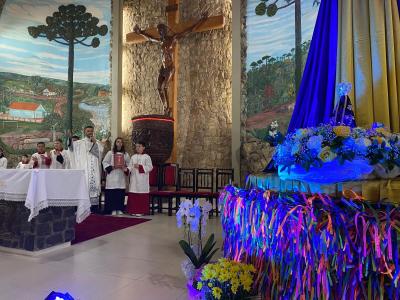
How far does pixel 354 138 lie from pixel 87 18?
9955 millimetres

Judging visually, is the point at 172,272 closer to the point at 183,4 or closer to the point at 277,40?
the point at 277,40

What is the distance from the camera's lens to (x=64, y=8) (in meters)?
10.1

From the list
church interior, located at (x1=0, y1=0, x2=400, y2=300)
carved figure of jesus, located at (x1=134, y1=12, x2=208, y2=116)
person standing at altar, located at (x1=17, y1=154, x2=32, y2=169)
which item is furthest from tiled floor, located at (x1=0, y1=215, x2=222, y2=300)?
carved figure of jesus, located at (x1=134, y1=12, x2=208, y2=116)

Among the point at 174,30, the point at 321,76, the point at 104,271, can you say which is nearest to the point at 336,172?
the point at 321,76

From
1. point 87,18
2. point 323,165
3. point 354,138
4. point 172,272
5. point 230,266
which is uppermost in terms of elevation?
point 87,18

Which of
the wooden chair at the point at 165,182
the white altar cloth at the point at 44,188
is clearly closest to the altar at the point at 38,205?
the white altar cloth at the point at 44,188

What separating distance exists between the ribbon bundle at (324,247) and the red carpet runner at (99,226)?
3121 mm

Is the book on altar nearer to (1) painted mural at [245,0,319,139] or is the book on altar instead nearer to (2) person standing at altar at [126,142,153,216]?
(2) person standing at altar at [126,142,153,216]

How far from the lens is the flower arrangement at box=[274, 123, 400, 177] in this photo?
6.40 ft

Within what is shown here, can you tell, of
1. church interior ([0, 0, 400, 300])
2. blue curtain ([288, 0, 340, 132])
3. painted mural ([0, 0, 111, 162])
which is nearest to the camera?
church interior ([0, 0, 400, 300])

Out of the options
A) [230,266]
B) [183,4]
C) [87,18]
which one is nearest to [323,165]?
[230,266]

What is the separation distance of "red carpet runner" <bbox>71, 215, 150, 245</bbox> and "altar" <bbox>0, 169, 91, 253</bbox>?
434 mm

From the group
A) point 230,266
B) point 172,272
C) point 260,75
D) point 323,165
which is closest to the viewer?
point 323,165

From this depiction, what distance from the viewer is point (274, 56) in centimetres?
845
